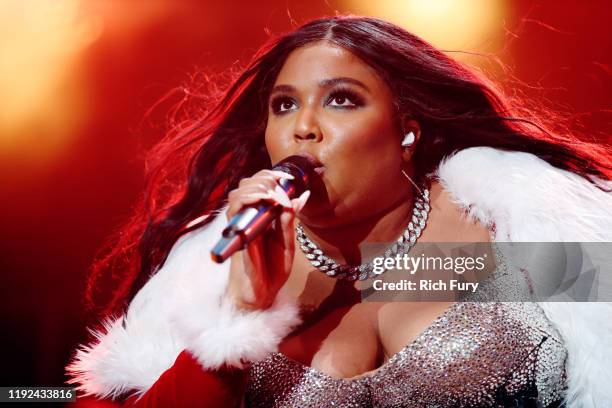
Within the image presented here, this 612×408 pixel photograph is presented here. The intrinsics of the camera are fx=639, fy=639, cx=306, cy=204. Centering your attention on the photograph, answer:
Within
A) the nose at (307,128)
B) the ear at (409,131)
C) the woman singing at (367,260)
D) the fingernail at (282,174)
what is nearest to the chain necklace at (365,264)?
the woman singing at (367,260)

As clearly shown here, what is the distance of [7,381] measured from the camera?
162 centimetres

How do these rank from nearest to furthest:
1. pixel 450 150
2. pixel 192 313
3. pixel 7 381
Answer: pixel 192 313 < pixel 450 150 < pixel 7 381

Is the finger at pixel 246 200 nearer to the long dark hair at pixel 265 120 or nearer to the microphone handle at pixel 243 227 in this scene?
the microphone handle at pixel 243 227

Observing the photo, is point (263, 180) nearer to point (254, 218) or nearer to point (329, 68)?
point (254, 218)

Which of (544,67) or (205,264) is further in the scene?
→ (544,67)

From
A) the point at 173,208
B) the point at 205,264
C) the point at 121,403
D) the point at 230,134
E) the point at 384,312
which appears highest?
the point at 230,134

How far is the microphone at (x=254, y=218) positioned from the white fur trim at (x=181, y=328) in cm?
23

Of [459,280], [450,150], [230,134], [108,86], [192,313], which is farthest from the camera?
[108,86]

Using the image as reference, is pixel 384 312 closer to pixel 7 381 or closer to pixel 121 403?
pixel 121 403

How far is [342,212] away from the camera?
47.3 inches

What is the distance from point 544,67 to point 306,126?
0.71 metres

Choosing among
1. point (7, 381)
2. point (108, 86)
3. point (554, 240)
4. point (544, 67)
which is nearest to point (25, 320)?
point (7, 381)

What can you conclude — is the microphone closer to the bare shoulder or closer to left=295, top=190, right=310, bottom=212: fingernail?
left=295, top=190, right=310, bottom=212: fingernail

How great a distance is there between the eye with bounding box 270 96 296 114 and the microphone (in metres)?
0.20
